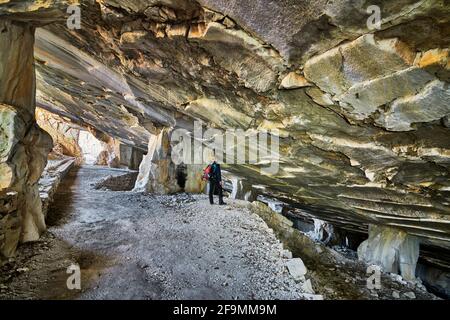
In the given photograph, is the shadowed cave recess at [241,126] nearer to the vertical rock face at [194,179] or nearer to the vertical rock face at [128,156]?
the vertical rock face at [194,179]

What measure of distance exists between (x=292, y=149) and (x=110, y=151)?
22837mm

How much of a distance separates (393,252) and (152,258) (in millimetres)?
8111

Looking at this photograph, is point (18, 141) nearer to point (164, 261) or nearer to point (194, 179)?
point (164, 261)

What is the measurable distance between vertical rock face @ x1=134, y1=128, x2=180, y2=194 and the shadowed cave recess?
196 centimetres

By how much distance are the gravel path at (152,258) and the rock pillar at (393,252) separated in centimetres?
489

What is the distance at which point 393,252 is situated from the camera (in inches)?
340

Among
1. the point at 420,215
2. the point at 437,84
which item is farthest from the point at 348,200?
the point at 437,84

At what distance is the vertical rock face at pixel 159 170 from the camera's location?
10.3m

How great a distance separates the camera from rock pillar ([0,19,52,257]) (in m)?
3.92

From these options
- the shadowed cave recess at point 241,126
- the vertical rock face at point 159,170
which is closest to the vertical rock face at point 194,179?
the vertical rock face at point 159,170

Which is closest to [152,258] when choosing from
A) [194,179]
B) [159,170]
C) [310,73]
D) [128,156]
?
[310,73]

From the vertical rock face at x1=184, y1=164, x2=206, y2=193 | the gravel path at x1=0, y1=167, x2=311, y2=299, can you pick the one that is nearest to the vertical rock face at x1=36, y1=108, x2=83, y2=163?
the vertical rock face at x1=184, y1=164, x2=206, y2=193

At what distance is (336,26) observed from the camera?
2824mm

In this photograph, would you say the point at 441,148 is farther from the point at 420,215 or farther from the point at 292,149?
the point at 420,215
